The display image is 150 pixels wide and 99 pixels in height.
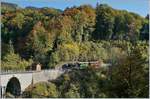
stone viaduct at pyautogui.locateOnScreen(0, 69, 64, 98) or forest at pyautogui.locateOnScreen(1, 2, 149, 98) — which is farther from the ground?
forest at pyautogui.locateOnScreen(1, 2, 149, 98)

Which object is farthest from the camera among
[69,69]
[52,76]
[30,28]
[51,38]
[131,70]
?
[52,76]

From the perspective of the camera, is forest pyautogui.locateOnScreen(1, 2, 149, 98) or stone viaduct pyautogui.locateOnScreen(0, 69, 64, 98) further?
→ stone viaduct pyautogui.locateOnScreen(0, 69, 64, 98)

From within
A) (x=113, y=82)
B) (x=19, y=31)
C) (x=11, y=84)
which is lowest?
(x=11, y=84)

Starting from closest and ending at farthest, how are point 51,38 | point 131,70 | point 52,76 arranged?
1. point 131,70
2. point 51,38
3. point 52,76

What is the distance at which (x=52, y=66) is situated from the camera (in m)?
8.25

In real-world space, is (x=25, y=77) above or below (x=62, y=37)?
below

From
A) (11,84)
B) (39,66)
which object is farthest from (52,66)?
(11,84)

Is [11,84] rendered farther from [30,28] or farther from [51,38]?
[30,28]

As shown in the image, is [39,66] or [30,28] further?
[39,66]

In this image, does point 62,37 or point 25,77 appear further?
point 25,77

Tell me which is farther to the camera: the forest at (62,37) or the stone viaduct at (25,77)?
the stone viaduct at (25,77)

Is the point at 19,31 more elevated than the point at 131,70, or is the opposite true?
the point at 19,31

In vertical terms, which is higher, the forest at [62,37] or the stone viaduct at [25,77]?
the forest at [62,37]

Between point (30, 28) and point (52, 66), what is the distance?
8.78 feet
